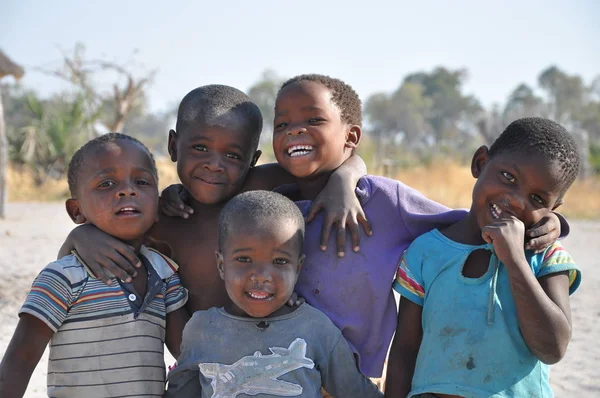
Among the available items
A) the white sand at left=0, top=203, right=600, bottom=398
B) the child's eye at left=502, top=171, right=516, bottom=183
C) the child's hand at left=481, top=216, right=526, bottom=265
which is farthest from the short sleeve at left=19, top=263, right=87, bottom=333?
the white sand at left=0, top=203, right=600, bottom=398

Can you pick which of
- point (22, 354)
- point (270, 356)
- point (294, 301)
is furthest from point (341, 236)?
point (22, 354)

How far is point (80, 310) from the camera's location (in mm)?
2193

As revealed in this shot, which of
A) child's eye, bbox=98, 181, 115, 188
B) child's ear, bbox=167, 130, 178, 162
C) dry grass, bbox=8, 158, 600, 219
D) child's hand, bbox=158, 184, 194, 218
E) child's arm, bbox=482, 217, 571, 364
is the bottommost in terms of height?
child's arm, bbox=482, 217, 571, 364

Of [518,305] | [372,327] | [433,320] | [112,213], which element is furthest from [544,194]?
[112,213]

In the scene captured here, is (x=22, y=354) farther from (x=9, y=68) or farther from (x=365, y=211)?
(x=9, y=68)

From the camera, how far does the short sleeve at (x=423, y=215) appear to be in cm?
240

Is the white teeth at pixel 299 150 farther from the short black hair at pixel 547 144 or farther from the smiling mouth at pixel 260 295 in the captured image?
the short black hair at pixel 547 144

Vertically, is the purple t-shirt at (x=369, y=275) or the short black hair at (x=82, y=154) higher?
the short black hair at (x=82, y=154)

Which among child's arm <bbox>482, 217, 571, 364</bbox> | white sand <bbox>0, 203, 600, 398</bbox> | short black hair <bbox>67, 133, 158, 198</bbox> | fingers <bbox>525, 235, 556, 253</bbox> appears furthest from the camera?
white sand <bbox>0, 203, 600, 398</bbox>

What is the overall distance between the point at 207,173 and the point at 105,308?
675 mm

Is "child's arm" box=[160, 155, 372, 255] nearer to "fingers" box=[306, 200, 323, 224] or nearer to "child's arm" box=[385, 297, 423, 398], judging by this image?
"fingers" box=[306, 200, 323, 224]

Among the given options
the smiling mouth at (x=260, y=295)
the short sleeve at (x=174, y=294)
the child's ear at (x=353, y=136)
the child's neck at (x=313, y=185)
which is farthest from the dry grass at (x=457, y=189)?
the smiling mouth at (x=260, y=295)

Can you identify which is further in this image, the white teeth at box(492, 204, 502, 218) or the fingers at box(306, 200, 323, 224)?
the fingers at box(306, 200, 323, 224)

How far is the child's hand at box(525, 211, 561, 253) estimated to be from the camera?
6.70ft
